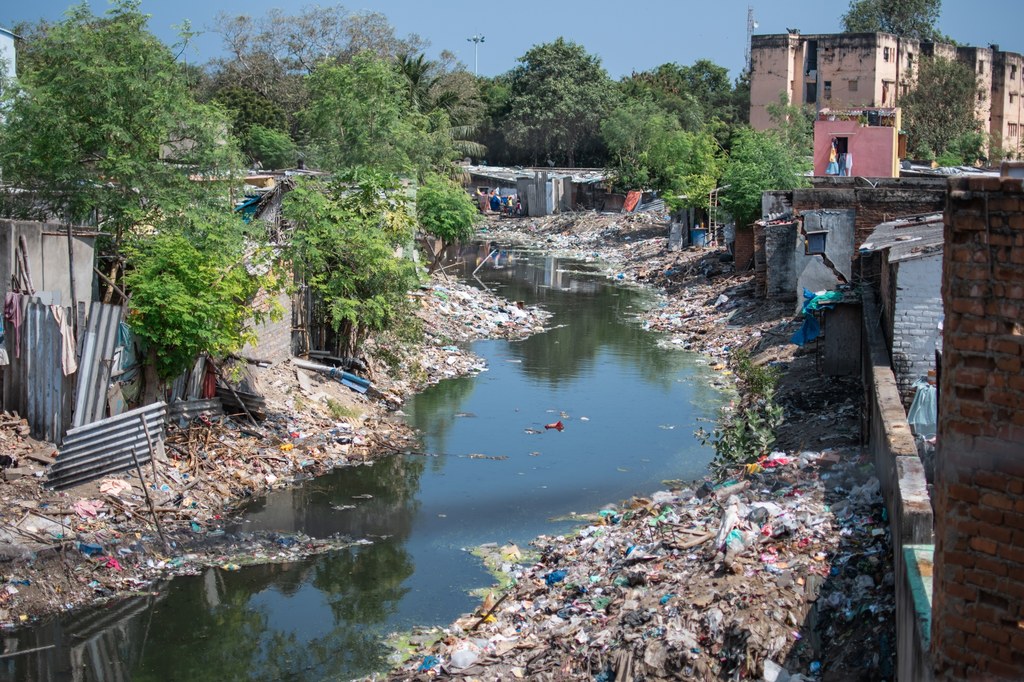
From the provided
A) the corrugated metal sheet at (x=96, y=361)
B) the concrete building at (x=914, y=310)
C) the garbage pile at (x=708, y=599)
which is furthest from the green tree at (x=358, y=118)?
the garbage pile at (x=708, y=599)

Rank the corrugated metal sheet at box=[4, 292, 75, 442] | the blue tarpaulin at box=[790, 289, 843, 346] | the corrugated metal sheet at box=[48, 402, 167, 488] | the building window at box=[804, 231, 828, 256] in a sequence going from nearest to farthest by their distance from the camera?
the corrugated metal sheet at box=[48, 402, 167, 488]
the corrugated metal sheet at box=[4, 292, 75, 442]
the blue tarpaulin at box=[790, 289, 843, 346]
the building window at box=[804, 231, 828, 256]

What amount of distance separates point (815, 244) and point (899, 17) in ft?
151

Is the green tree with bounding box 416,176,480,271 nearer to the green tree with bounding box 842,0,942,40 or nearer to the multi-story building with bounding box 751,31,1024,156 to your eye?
the multi-story building with bounding box 751,31,1024,156

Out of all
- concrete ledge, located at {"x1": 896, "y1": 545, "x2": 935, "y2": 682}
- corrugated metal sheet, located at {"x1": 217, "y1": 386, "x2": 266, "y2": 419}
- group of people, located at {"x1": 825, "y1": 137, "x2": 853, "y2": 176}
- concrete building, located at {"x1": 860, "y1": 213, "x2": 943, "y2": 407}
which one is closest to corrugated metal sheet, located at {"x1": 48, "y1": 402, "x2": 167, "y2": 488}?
corrugated metal sheet, located at {"x1": 217, "y1": 386, "x2": 266, "y2": 419}

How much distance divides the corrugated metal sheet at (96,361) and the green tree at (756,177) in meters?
15.8

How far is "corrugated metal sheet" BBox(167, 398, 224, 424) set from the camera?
438 inches

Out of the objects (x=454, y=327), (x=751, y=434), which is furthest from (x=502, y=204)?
(x=751, y=434)

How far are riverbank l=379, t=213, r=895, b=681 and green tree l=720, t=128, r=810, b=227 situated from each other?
42.9 ft

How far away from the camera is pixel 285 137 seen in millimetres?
30812

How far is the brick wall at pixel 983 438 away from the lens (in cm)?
401

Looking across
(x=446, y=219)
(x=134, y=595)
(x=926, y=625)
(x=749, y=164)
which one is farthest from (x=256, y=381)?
(x=749, y=164)

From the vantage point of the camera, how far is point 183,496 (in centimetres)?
1001

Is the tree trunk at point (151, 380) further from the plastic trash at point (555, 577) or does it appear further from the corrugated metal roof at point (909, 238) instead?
the corrugated metal roof at point (909, 238)

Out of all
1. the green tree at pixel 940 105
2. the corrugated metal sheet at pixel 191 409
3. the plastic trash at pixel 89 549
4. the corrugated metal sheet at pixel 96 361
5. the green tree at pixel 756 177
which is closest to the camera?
the plastic trash at pixel 89 549
